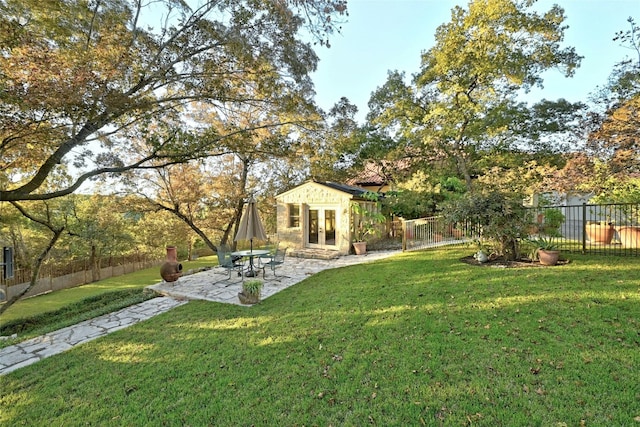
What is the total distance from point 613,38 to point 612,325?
32.3 ft

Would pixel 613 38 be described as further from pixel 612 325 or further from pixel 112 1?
pixel 112 1

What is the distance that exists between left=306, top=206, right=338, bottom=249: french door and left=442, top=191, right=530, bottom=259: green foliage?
6.28 m

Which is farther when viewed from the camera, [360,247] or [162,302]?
[360,247]

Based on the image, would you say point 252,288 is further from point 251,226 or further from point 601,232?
point 601,232

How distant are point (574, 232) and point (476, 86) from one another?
28.3 ft

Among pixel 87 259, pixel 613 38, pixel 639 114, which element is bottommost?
pixel 87 259

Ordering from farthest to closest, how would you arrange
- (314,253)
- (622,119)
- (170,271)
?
(314,253), (170,271), (622,119)

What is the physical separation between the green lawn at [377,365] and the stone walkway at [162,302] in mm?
603

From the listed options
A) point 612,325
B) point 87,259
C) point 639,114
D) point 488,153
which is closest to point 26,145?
point 612,325

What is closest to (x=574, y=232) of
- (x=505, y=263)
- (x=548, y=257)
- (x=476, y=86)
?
(x=548, y=257)

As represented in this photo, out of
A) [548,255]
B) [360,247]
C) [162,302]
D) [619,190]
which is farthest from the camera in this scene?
[360,247]

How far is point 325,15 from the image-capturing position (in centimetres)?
642

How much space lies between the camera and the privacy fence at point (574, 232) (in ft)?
27.9

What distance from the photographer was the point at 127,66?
6.16m
